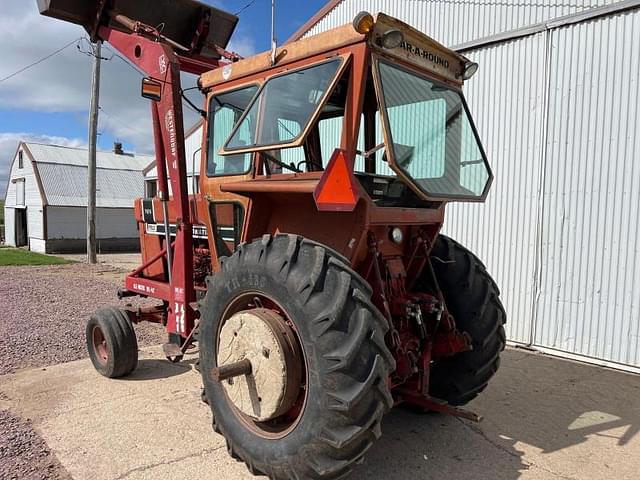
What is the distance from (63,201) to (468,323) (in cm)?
2374

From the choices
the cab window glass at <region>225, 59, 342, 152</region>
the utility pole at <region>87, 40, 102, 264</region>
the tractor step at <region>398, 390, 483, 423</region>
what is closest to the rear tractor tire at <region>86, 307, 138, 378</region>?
the cab window glass at <region>225, 59, 342, 152</region>

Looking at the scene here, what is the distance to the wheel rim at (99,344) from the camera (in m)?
5.14

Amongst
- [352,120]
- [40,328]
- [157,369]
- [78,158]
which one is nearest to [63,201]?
[78,158]

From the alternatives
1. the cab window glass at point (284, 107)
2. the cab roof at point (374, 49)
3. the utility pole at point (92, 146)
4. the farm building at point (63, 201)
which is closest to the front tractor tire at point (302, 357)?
the cab window glass at point (284, 107)

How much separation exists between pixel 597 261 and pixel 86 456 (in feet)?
18.4

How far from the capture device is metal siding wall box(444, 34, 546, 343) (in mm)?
6480

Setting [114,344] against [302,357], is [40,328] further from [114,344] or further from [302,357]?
[302,357]

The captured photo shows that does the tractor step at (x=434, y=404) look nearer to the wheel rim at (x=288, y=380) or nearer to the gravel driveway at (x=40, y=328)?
the wheel rim at (x=288, y=380)

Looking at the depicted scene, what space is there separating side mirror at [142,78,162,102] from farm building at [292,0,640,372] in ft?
14.9

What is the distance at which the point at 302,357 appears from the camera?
2.88 m

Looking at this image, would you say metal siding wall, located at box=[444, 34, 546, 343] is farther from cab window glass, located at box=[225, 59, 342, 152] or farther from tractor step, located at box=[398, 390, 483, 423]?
cab window glass, located at box=[225, 59, 342, 152]

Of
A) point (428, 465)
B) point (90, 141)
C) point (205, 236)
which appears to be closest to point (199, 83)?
point (205, 236)

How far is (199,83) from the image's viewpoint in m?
4.13

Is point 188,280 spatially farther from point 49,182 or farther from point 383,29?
point 49,182
